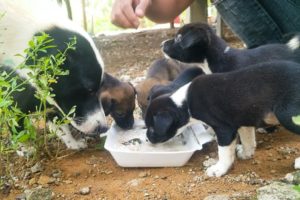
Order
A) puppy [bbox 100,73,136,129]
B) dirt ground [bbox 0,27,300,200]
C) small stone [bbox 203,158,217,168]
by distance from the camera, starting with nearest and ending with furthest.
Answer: dirt ground [bbox 0,27,300,200] → small stone [bbox 203,158,217,168] → puppy [bbox 100,73,136,129]

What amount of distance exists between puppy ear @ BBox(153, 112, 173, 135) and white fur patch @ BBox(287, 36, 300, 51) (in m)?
1.16

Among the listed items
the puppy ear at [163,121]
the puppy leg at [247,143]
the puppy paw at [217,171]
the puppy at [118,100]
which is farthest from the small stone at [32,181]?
the puppy leg at [247,143]

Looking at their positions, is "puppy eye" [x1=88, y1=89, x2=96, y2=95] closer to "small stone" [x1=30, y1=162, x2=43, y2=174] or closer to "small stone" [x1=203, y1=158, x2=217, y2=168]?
"small stone" [x1=30, y1=162, x2=43, y2=174]

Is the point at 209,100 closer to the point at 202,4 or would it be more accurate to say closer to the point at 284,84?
the point at 284,84

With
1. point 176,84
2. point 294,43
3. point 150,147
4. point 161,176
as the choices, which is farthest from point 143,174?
point 294,43

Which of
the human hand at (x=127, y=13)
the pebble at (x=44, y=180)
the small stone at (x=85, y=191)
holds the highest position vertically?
the human hand at (x=127, y=13)

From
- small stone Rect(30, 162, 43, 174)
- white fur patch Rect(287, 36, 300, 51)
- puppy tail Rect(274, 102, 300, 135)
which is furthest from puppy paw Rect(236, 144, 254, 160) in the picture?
small stone Rect(30, 162, 43, 174)

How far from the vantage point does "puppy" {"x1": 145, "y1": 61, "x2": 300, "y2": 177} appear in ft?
10.7

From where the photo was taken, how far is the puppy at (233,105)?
10.7 feet

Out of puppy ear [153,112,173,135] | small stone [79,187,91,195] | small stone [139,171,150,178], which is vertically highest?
puppy ear [153,112,173,135]

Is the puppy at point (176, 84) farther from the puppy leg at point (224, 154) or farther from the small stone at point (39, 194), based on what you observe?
the small stone at point (39, 194)

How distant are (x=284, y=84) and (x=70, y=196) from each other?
1.56 metres

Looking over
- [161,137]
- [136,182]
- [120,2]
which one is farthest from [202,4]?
[136,182]

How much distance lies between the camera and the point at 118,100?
182 inches
